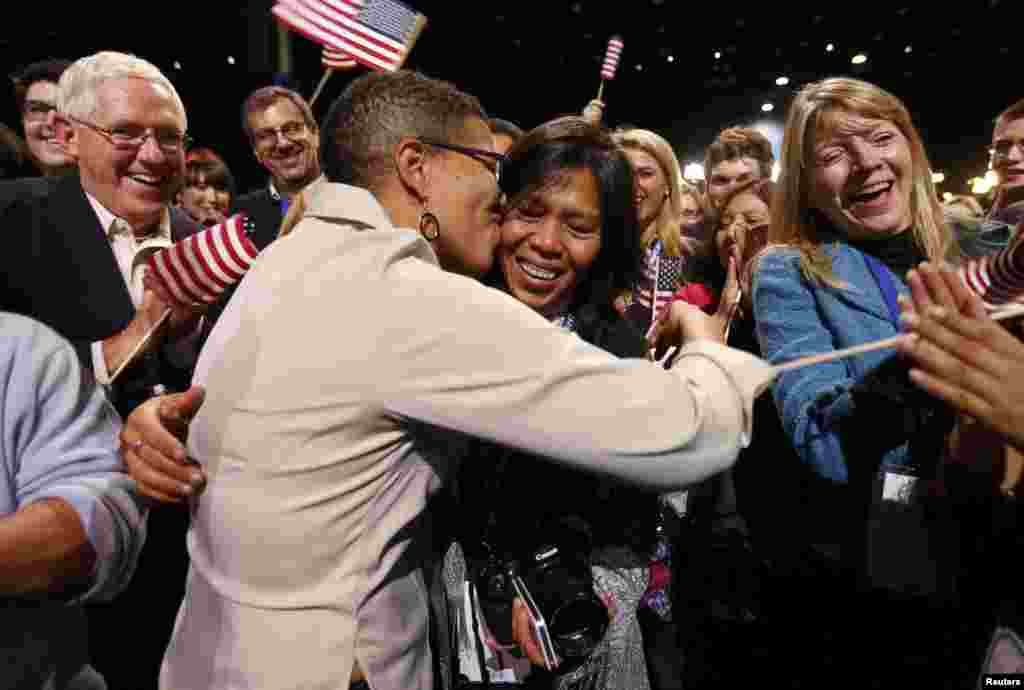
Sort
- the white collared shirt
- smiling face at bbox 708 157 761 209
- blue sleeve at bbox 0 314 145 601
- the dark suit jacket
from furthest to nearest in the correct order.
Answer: smiling face at bbox 708 157 761 209 < the white collared shirt < the dark suit jacket < blue sleeve at bbox 0 314 145 601

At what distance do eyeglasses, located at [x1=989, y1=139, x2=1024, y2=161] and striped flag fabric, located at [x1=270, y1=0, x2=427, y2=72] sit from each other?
3.72 m

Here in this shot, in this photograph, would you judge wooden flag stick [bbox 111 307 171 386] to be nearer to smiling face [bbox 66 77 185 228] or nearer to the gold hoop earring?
smiling face [bbox 66 77 185 228]

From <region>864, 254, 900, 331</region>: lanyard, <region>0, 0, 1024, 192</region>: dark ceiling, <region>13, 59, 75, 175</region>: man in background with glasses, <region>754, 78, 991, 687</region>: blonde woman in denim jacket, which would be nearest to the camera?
<region>754, 78, 991, 687</region>: blonde woman in denim jacket

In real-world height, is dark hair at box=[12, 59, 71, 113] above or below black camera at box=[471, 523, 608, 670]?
above

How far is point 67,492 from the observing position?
1.26m

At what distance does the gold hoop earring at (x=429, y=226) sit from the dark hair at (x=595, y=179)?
64 cm

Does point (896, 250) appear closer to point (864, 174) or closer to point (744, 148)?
point (864, 174)

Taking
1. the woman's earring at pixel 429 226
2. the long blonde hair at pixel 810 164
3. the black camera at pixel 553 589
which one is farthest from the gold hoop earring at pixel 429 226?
the long blonde hair at pixel 810 164

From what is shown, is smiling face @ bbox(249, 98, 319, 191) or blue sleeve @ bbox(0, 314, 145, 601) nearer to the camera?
blue sleeve @ bbox(0, 314, 145, 601)

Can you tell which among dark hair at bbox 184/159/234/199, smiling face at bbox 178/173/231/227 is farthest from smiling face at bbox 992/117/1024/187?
dark hair at bbox 184/159/234/199

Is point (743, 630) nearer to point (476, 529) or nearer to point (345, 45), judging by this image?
point (476, 529)

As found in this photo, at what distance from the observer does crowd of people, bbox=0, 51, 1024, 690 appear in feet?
3.93

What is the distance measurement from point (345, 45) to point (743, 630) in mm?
4446

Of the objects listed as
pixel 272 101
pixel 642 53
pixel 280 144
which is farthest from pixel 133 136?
pixel 642 53
